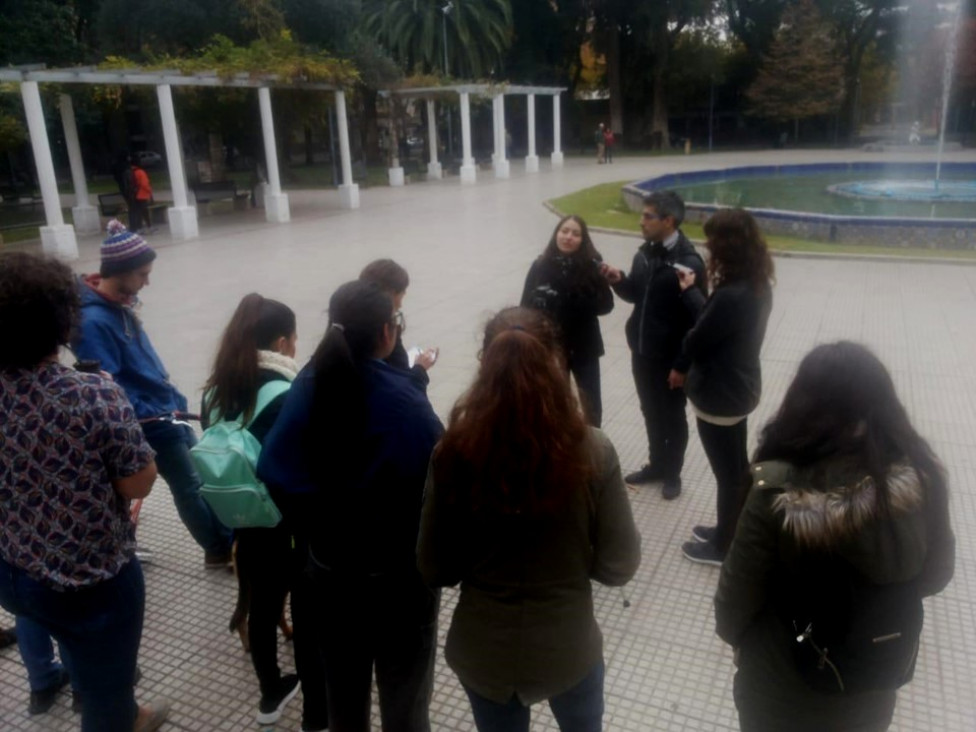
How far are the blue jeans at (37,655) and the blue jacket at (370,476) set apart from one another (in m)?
1.47

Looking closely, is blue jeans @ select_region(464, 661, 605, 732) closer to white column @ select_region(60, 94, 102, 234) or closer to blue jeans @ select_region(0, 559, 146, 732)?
blue jeans @ select_region(0, 559, 146, 732)

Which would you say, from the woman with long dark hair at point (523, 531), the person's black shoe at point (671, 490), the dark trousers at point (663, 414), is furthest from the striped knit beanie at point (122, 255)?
the person's black shoe at point (671, 490)

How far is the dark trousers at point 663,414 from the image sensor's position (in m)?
4.46

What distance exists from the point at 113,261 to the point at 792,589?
280 cm

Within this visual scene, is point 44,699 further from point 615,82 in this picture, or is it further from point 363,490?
point 615,82

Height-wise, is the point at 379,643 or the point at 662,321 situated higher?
the point at 662,321


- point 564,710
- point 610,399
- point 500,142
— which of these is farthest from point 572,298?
point 500,142

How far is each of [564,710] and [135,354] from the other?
2.36 m

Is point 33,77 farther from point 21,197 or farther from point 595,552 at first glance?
point 21,197

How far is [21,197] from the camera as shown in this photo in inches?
1070

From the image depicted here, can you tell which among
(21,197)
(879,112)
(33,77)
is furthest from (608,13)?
(33,77)

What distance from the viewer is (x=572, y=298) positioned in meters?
4.45

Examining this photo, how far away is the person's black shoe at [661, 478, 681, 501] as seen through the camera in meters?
4.59

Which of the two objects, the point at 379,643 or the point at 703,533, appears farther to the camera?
the point at 703,533
